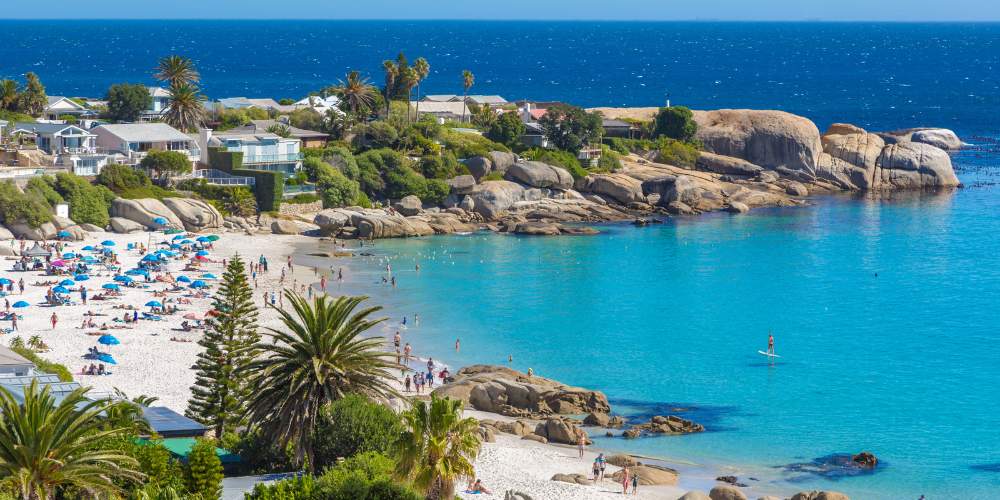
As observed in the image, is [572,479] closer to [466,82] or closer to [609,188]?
[609,188]

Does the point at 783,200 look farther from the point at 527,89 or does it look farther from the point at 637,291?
the point at 527,89

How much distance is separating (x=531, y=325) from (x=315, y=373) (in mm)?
28230

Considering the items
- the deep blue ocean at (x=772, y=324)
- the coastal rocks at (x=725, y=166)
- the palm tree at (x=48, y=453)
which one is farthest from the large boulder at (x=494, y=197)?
the palm tree at (x=48, y=453)

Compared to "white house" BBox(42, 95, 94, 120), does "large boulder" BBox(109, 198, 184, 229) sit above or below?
below

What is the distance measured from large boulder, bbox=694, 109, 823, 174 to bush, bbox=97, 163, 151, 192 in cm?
4490

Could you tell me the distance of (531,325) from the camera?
57.0 meters

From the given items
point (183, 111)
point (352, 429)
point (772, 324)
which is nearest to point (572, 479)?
point (352, 429)

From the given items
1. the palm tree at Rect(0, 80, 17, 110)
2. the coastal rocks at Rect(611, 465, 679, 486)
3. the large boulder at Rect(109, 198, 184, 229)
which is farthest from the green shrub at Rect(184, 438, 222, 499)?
the palm tree at Rect(0, 80, 17, 110)

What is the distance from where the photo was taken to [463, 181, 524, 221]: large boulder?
82.9 metres

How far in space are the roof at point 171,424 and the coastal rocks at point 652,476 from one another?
11.4 meters

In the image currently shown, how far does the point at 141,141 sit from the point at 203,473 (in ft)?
Result: 183

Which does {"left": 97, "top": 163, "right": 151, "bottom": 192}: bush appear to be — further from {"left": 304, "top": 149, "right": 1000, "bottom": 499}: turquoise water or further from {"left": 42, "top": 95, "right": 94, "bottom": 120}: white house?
{"left": 42, "top": 95, "right": 94, "bottom": 120}: white house

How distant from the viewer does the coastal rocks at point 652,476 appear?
36.7 meters

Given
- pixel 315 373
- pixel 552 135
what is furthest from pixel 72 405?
pixel 552 135
